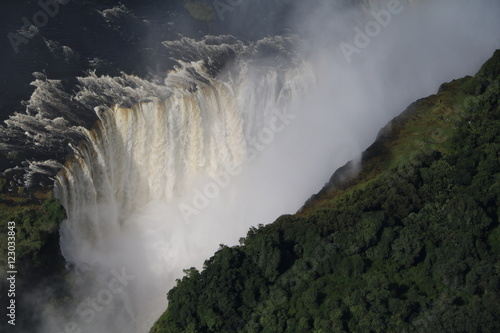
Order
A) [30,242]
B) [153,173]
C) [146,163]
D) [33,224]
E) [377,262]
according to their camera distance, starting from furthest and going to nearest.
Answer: [153,173] → [146,163] → [377,262] → [33,224] → [30,242]

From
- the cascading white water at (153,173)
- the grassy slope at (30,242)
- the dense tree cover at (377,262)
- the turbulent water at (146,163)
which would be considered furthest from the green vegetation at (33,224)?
the dense tree cover at (377,262)

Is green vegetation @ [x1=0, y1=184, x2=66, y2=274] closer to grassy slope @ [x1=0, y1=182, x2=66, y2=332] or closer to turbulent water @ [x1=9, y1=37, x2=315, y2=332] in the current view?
grassy slope @ [x1=0, y1=182, x2=66, y2=332]

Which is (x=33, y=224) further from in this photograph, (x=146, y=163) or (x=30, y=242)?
(x=146, y=163)

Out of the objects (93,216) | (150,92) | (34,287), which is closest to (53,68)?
(150,92)

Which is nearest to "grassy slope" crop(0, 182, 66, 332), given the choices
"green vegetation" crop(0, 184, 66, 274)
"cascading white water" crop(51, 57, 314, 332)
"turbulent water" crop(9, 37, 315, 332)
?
"green vegetation" crop(0, 184, 66, 274)

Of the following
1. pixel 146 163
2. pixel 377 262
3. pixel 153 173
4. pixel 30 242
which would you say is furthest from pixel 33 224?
pixel 377 262

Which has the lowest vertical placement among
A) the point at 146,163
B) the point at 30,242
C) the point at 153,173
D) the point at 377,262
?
the point at 377,262

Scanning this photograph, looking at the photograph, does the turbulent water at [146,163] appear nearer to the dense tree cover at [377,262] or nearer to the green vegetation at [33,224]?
the green vegetation at [33,224]
